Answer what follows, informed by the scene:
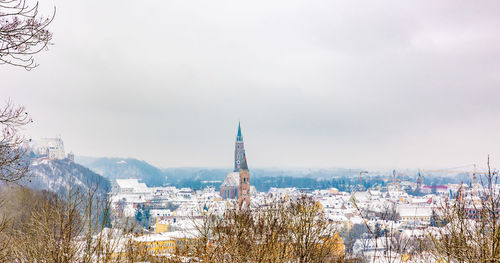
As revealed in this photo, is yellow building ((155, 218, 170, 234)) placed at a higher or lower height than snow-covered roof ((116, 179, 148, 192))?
lower

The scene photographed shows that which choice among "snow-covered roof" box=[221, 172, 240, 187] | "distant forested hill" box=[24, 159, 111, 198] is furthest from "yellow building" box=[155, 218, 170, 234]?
"snow-covered roof" box=[221, 172, 240, 187]

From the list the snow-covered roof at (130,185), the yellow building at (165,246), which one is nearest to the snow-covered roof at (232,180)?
the snow-covered roof at (130,185)

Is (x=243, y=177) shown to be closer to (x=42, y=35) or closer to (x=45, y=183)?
(x=45, y=183)

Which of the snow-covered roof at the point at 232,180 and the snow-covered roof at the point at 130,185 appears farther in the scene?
the snow-covered roof at the point at 130,185

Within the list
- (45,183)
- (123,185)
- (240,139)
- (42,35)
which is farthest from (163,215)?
(42,35)

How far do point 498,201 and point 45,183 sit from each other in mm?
88060

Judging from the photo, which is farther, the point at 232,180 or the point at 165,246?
the point at 232,180

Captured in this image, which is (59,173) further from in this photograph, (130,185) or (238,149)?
(130,185)

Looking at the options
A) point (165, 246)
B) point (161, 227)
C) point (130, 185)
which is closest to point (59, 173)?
point (161, 227)

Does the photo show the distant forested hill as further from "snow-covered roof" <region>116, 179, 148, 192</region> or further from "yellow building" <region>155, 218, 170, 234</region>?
"snow-covered roof" <region>116, 179, 148, 192</region>

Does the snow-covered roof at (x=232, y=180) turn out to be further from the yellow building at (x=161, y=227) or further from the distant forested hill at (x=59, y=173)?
the yellow building at (x=161, y=227)

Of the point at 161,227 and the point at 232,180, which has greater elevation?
the point at 232,180

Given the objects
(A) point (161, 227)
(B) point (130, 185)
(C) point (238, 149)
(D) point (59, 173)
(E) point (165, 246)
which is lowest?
(A) point (161, 227)

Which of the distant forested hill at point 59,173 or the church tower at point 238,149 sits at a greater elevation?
the church tower at point 238,149
